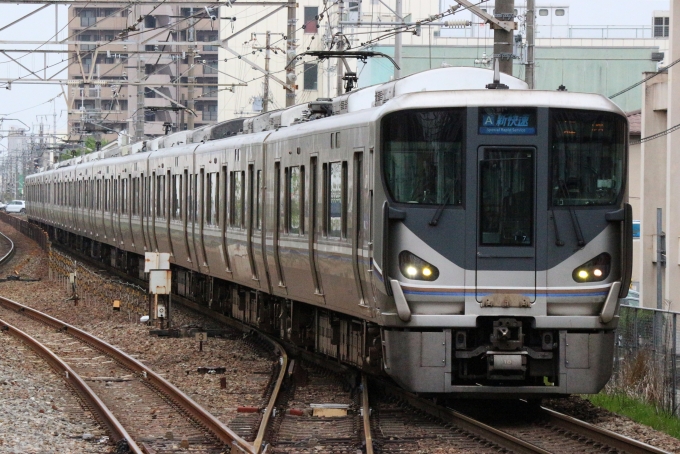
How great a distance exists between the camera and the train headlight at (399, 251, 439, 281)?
952 cm

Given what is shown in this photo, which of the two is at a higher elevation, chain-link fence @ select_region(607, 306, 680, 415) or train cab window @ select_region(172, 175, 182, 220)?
train cab window @ select_region(172, 175, 182, 220)

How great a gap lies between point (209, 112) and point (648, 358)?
84.7 metres

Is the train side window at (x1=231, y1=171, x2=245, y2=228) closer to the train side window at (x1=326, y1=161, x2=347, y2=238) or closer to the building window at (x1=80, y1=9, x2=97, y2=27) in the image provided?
the train side window at (x1=326, y1=161, x2=347, y2=238)

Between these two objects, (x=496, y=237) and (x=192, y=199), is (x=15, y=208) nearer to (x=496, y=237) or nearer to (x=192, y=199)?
(x=192, y=199)

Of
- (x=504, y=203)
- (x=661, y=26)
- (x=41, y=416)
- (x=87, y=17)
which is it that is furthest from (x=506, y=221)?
(x=87, y=17)

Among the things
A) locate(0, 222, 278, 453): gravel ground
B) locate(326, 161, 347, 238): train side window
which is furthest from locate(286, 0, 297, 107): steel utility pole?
locate(326, 161, 347, 238): train side window

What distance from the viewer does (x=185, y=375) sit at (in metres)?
13.6

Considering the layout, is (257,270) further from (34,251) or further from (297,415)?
(34,251)

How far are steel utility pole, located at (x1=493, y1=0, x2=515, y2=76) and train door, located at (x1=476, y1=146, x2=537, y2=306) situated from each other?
12.2ft

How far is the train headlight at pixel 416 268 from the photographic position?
9523 mm

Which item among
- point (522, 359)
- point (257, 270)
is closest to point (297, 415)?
point (522, 359)

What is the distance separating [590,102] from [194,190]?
408 inches

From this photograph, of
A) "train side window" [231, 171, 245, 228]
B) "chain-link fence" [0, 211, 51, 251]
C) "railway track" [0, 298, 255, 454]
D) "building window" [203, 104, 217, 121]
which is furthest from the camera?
"building window" [203, 104, 217, 121]

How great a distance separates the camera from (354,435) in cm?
940
